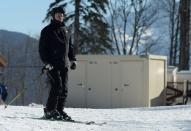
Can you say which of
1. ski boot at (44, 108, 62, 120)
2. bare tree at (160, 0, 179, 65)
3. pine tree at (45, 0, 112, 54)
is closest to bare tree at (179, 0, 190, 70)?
Answer: pine tree at (45, 0, 112, 54)

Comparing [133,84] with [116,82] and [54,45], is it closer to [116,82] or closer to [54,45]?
[116,82]

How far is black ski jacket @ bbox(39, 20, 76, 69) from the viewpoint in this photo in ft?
37.4

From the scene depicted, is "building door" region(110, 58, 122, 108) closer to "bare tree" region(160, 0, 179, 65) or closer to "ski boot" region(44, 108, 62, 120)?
"ski boot" region(44, 108, 62, 120)

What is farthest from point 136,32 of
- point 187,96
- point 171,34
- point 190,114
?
point 190,114

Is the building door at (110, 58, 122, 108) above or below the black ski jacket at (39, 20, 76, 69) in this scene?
below

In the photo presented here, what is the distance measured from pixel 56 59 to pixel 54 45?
26 cm

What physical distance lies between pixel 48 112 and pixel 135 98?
14.6 m

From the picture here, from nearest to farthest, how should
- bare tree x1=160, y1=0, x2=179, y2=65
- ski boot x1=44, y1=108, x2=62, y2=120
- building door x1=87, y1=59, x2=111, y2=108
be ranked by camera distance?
ski boot x1=44, y1=108, x2=62, y2=120
building door x1=87, y1=59, x2=111, y2=108
bare tree x1=160, y1=0, x2=179, y2=65

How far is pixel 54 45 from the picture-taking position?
1145 cm

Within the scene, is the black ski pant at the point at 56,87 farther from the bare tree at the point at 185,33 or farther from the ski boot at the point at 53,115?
the bare tree at the point at 185,33

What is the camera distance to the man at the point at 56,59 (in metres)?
11.3

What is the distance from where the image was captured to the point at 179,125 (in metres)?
11.4

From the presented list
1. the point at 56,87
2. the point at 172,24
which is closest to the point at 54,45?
the point at 56,87

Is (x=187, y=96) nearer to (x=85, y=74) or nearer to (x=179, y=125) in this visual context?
(x=85, y=74)
